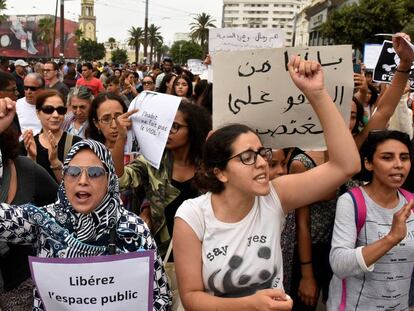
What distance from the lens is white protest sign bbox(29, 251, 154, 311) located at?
6.40 ft

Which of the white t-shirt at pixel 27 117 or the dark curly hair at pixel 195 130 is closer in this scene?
the dark curly hair at pixel 195 130

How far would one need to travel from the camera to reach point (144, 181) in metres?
3.10

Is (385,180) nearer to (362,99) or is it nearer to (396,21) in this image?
(362,99)

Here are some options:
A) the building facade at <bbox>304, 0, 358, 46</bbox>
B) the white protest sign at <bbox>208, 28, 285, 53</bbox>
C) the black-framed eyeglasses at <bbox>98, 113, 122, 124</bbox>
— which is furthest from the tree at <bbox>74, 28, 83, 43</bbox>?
the black-framed eyeglasses at <bbox>98, 113, 122, 124</bbox>

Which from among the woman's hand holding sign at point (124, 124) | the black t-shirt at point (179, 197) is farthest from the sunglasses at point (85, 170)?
the woman's hand holding sign at point (124, 124)

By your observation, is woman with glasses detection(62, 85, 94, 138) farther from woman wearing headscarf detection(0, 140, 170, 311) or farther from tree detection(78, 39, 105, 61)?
tree detection(78, 39, 105, 61)

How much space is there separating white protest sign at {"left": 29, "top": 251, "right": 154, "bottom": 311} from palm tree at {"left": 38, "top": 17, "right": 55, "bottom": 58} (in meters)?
80.3

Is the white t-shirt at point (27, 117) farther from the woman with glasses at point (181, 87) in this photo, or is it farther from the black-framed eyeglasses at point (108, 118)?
the woman with glasses at point (181, 87)

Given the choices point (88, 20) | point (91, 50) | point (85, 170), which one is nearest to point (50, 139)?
point (85, 170)

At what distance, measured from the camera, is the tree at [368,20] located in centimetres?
3058

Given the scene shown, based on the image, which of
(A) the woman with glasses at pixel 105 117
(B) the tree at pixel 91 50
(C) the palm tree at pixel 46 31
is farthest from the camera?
(C) the palm tree at pixel 46 31

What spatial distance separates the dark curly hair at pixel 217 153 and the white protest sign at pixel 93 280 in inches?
17.3

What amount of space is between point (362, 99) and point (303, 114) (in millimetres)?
2565

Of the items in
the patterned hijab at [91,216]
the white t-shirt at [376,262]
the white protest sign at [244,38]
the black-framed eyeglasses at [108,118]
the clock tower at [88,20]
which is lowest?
the white t-shirt at [376,262]
